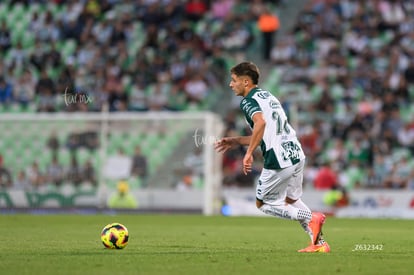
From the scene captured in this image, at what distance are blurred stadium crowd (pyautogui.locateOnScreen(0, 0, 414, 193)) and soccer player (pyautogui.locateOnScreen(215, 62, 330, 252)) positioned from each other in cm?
1309

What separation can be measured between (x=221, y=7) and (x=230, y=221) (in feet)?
42.6

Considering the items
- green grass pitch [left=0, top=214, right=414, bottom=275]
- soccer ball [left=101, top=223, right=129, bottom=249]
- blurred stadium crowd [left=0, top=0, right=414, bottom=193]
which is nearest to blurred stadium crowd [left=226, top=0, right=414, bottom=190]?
blurred stadium crowd [left=0, top=0, right=414, bottom=193]

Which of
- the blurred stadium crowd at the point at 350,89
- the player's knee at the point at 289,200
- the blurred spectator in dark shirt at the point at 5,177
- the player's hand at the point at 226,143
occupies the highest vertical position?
the blurred stadium crowd at the point at 350,89

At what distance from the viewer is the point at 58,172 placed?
25.2m

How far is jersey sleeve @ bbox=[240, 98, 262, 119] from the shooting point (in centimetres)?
1094

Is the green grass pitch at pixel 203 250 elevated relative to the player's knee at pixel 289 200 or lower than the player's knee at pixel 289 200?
lower

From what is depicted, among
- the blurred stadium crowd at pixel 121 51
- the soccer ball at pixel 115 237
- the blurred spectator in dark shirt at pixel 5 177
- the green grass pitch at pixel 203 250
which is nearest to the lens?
the green grass pitch at pixel 203 250

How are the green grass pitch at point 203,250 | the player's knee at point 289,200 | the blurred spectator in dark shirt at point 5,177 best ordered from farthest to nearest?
the blurred spectator in dark shirt at point 5,177 → the player's knee at point 289,200 → the green grass pitch at point 203,250

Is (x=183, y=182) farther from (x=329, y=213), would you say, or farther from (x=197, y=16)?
(x=197, y=16)

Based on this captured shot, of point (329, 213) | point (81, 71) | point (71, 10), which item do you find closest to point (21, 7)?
point (71, 10)

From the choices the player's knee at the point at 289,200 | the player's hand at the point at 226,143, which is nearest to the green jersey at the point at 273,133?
the player's hand at the point at 226,143

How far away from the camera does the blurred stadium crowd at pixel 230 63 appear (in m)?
25.8

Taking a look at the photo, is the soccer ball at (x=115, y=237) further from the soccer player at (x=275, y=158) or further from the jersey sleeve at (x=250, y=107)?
the jersey sleeve at (x=250, y=107)

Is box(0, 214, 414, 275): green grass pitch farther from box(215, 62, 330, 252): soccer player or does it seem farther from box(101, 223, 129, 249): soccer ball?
box(215, 62, 330, 252): soccer player
